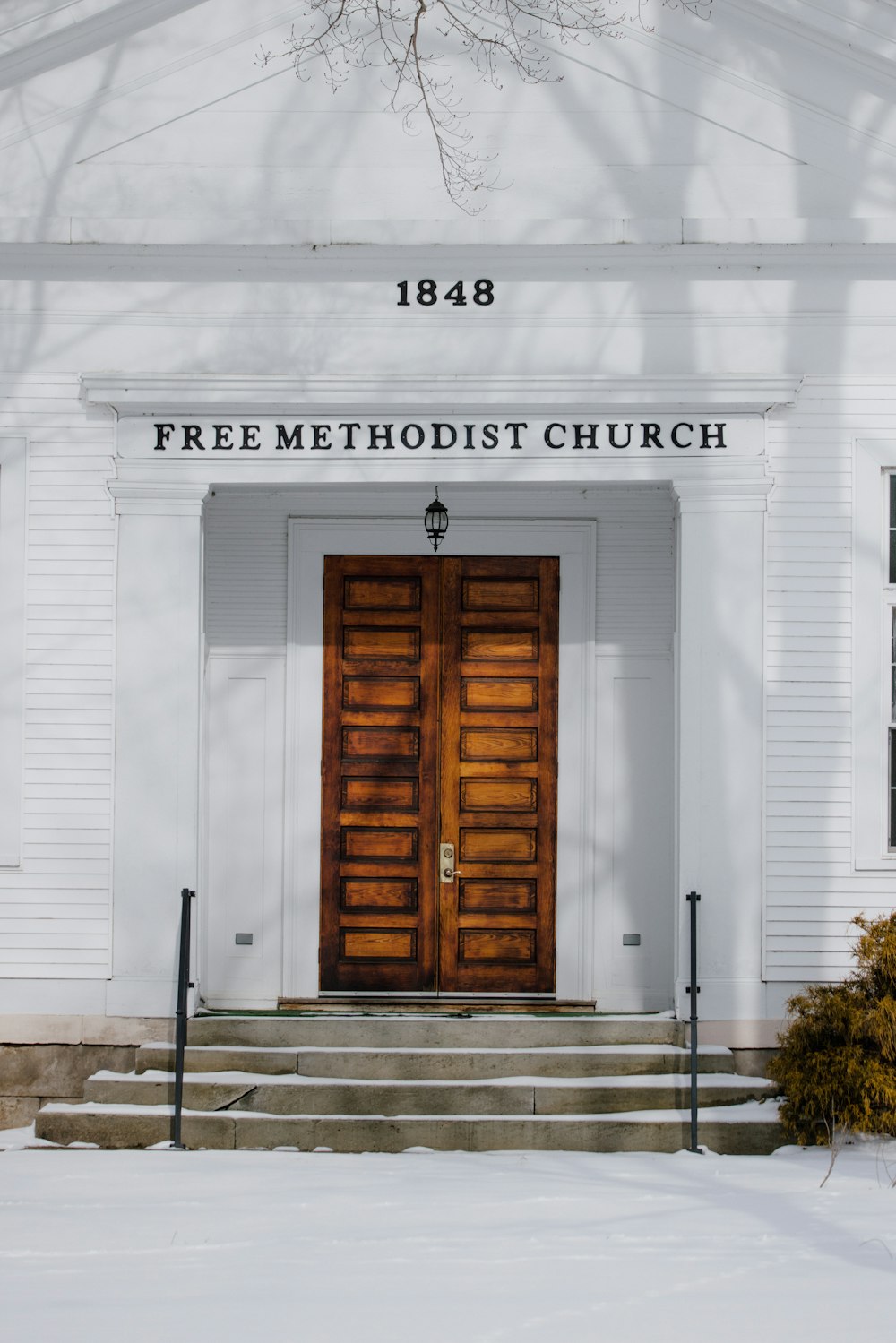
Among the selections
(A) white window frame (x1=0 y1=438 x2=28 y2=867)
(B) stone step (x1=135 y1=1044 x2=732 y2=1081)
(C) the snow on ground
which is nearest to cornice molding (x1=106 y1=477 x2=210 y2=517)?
(A) white window frame (x1=0 y1=438 x2=28 y2=867)

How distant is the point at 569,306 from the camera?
8.23 metres

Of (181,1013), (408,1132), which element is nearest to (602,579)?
(408,1132)

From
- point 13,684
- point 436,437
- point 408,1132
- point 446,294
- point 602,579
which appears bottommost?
point 408,1132

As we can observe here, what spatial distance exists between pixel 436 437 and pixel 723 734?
253 cm

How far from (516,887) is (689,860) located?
1.37m

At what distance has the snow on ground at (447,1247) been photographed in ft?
16.0

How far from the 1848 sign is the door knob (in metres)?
2.64

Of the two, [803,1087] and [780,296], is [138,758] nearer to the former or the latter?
[803,1087]

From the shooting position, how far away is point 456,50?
821 centimetres

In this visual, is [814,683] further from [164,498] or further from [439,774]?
[164,498]

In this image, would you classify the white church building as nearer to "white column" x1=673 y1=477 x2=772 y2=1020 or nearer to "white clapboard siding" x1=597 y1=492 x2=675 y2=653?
"white column" x1=673 y1=477 x2=772 y2=1020

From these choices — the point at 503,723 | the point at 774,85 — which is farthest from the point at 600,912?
the point at 774,85

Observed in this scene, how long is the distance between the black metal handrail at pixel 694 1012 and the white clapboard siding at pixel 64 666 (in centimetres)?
353

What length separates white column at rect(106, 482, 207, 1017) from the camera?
8109 millimetres
